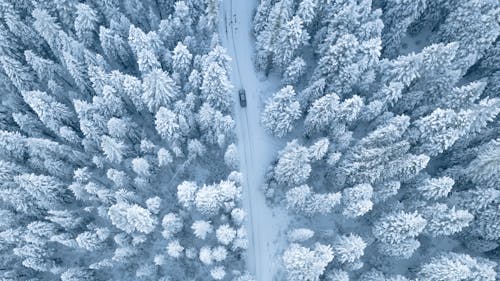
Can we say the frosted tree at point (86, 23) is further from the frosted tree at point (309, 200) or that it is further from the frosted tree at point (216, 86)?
the frosted tree at point (309, 200)

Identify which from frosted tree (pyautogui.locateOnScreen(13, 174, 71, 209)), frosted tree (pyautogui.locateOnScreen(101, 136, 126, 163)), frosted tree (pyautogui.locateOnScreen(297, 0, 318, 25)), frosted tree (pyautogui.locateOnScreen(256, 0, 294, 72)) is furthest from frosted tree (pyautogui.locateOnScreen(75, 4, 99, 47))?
frosted tree (pyautogui.locateOnScreen(297, 0, 318, 25))

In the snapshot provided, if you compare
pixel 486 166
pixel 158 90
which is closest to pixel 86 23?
pixel 158 90

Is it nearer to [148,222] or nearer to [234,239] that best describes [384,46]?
[234,239]

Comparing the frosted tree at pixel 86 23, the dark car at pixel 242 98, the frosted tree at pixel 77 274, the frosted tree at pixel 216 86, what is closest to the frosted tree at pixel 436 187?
the dark car at pixel 242 98

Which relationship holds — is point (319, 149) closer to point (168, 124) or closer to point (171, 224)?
point (168, 124)

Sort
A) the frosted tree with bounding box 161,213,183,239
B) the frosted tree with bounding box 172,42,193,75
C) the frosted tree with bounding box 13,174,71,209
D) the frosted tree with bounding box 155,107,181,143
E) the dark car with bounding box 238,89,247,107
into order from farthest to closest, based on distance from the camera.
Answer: the dark car with bounding box 238,89,247,107, the frosted tree with bounding box 172,42,193,75, the frosted tree with bounding box 155,107,181,143, the frosted tree with bounding box 161,213,183,239, the frosted tree with bounding box 13,174,71,209

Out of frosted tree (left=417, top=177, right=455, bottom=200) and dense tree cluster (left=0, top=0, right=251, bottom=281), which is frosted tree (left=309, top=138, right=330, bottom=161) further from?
frosted tree (left=417, top=177, right=455, bottom=200)
